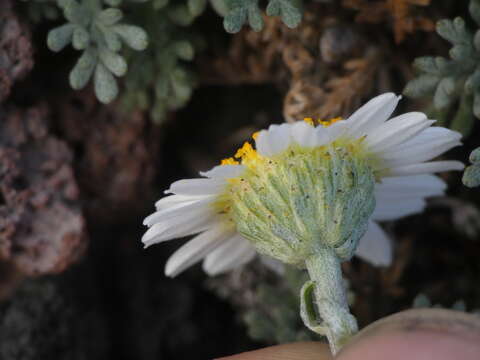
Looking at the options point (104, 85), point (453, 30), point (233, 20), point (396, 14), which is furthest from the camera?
point (396, 14)

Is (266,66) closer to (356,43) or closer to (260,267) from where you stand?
(356,43)

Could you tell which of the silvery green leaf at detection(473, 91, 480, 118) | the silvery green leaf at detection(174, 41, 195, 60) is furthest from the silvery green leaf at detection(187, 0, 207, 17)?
the silvery green leaf at detection(473, 91, 480, 118)

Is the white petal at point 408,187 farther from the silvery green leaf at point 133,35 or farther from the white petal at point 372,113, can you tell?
the silvery green leaf at point 133,35

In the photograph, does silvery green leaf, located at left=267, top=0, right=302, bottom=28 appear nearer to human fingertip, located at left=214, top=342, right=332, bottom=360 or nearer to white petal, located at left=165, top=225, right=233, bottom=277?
white petal, located at left=165, top=225, right=233, bottom=277

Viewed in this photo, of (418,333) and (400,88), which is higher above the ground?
(400,88)

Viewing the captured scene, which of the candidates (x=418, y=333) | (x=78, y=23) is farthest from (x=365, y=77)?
(x=418, y=333)

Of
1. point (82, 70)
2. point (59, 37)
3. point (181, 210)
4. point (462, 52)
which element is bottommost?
point (181, 210)

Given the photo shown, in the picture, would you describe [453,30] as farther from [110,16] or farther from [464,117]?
[110,16]

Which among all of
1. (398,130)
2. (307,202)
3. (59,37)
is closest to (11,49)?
(59,37)
